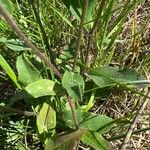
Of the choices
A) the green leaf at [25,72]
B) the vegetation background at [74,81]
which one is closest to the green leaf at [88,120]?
the vegetation background at [74,81]

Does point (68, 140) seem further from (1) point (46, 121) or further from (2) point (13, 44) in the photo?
(2) point (13, 44)

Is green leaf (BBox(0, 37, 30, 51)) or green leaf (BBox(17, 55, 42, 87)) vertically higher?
→ green leaf (BBox(0, 37, 30, 51))

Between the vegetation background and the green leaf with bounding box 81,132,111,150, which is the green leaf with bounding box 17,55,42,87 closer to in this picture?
the vegetation background

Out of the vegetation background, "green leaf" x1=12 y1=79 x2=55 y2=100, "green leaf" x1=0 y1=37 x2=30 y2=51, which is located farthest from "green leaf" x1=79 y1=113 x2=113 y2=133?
"green leaf" x1=0 y1=37 x2=30 y2=51

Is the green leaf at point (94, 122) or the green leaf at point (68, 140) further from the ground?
the green leaf at point (68, 140)

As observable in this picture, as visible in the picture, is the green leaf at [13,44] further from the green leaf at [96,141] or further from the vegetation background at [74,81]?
the green leaf at [96,141]

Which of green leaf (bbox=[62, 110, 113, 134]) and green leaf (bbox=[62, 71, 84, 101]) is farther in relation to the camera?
green leaf (bbox=[62, 110, 113, 134])

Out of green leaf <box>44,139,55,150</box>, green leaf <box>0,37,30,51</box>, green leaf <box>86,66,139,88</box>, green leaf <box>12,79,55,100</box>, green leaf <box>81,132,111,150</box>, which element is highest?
green leaf <box>0,37,30,51</box>
